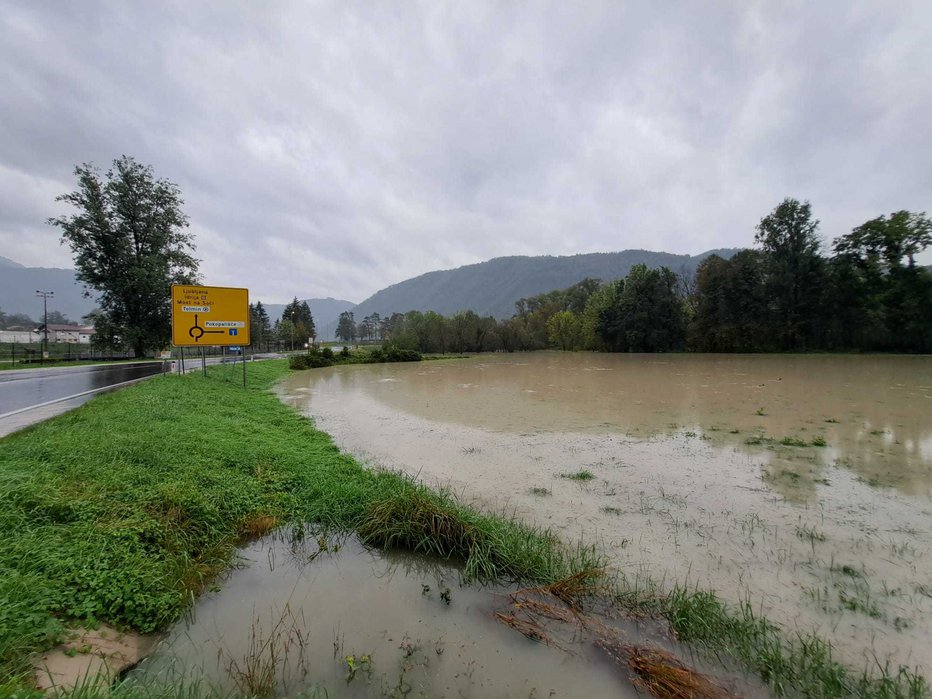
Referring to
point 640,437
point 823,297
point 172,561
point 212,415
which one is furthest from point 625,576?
point 823,297

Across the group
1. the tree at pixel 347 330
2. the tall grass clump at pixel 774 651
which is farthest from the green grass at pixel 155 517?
the tree at pixel 347 330

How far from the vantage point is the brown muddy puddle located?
2.30 meters

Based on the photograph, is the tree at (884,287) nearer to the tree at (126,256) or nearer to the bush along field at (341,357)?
the bush along field at (341,357)

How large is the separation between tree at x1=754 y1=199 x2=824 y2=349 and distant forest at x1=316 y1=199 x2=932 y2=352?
0.08 metres

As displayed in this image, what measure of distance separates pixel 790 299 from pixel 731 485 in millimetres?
46199

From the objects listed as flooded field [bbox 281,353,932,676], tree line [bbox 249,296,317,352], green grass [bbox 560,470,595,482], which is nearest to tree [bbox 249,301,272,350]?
tree line [bbox 249,296,317,352]

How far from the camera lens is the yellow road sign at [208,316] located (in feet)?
48.3

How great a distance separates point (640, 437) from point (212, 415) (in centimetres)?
932

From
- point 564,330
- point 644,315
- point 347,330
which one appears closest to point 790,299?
point 644,315

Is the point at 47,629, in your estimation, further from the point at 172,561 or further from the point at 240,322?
the point at 240,322

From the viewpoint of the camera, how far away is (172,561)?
3.17 meters

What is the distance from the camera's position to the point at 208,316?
15.3 m

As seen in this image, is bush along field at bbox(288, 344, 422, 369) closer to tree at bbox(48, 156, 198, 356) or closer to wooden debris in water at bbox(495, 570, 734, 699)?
tree at bbox(48, 156, 198, 356)

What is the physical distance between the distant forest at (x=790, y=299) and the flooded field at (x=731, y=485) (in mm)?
32401
